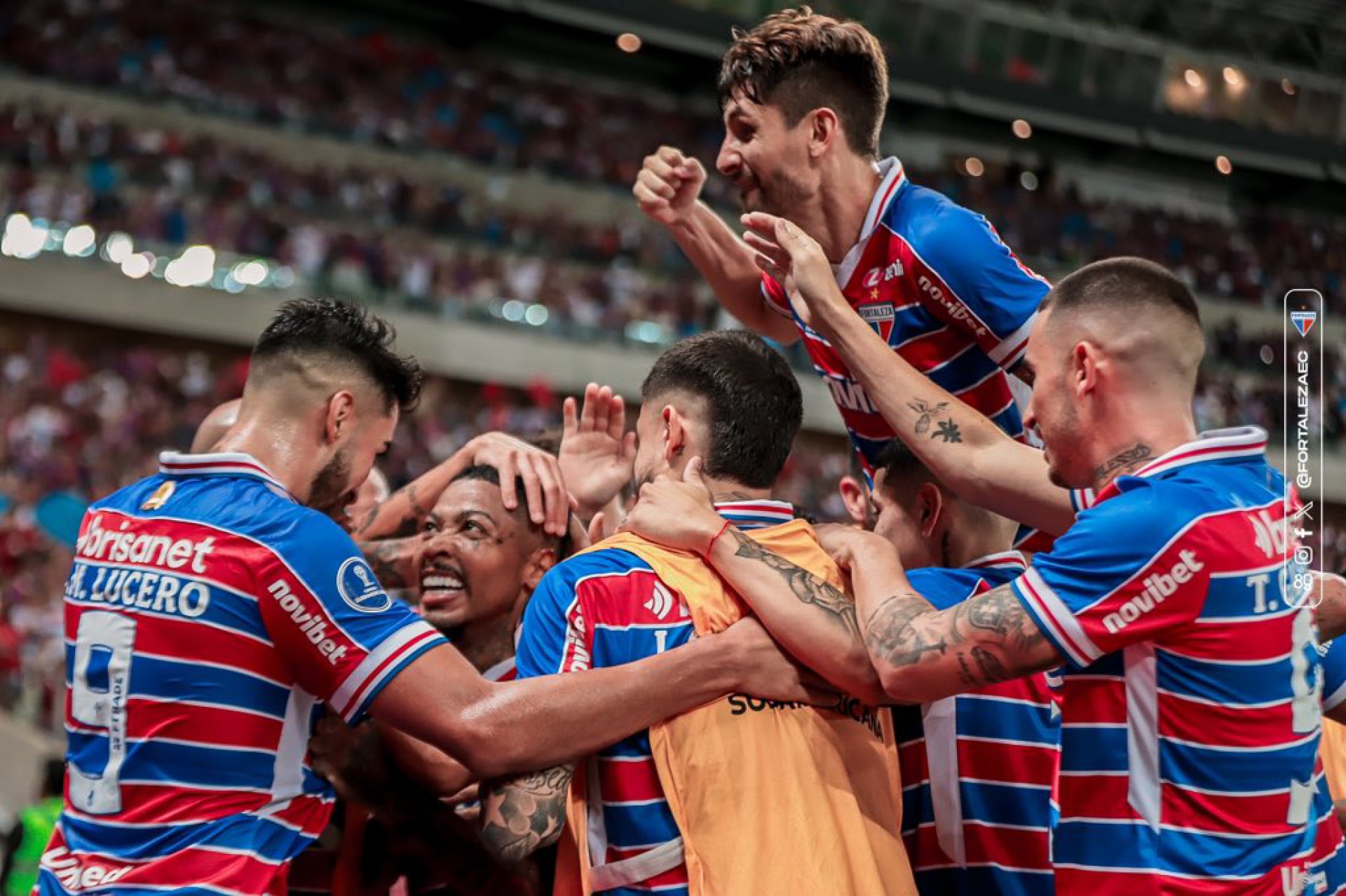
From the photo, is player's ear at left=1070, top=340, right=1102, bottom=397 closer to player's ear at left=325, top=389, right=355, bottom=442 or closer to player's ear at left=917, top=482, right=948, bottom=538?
player's ear at left=917, top=482, right=948, bottom=538

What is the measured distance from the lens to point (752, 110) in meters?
3.89

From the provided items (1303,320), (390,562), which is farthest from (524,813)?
(1303,320)

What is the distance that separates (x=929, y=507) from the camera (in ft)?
12.1

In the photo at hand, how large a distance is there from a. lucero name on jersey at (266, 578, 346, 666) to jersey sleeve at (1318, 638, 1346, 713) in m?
2.31

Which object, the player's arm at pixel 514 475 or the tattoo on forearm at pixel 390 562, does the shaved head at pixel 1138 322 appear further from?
the tattoo on forearm at pixel 390 562

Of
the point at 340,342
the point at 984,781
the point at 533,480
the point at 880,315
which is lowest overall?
the point at 984,781

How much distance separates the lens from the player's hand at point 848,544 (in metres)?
3.12

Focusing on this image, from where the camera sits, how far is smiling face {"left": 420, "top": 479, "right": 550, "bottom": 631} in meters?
3.92

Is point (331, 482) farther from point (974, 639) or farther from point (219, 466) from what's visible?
point (974, 639)

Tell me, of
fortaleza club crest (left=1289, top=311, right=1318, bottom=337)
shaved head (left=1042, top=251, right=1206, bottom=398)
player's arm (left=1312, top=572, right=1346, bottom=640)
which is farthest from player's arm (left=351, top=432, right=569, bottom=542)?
fortaleza club crest (left=1289, top=311, right=1318, bottom=337)

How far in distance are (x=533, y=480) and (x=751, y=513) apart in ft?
3.23

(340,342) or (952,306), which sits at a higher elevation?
(952,306)

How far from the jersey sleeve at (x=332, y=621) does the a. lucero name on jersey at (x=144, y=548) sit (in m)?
0.14

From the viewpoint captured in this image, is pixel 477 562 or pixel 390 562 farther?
pixel 390 562
